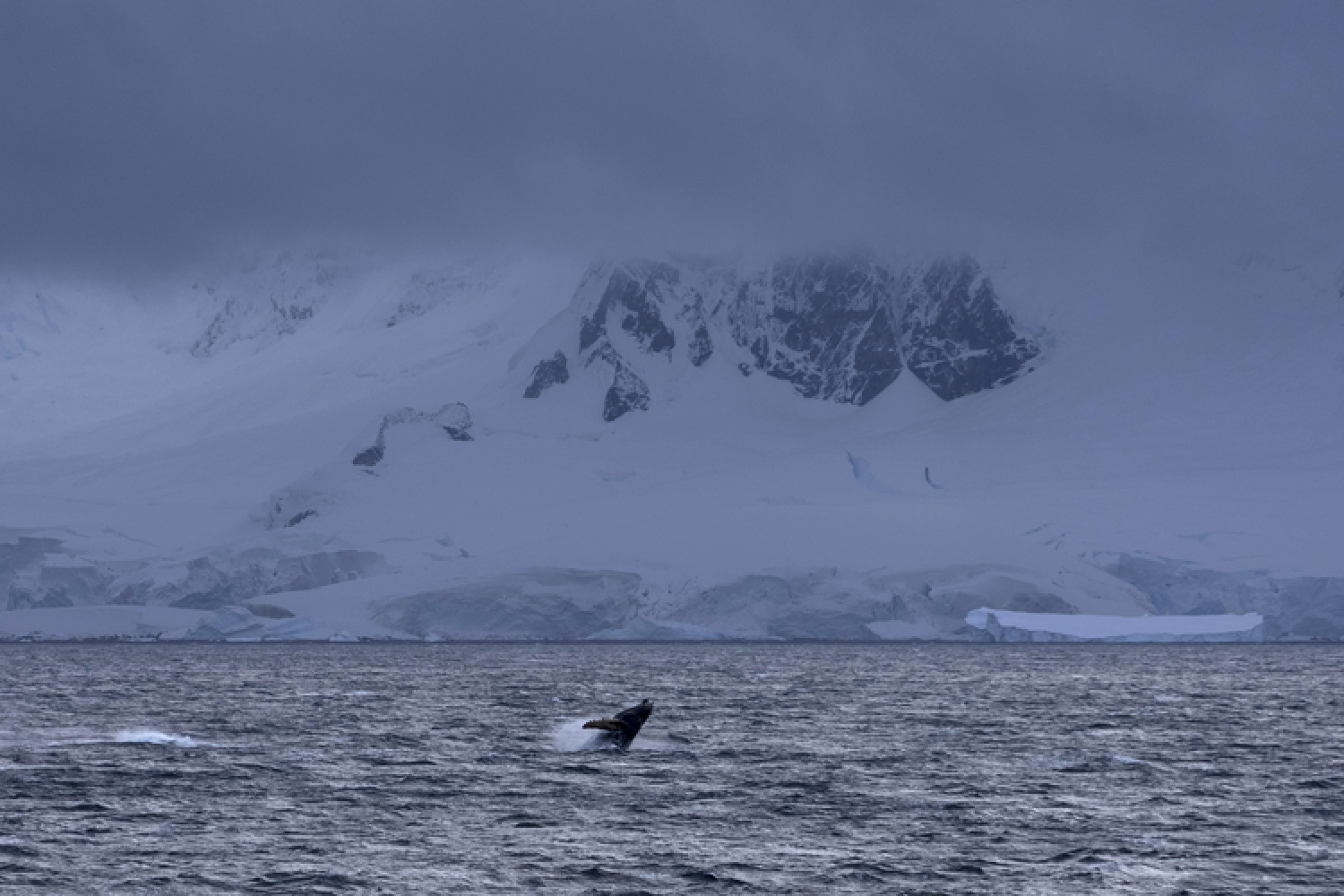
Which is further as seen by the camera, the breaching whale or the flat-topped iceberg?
the flat-topped iceberg

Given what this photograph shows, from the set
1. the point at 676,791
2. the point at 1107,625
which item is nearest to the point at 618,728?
the point at 676,791

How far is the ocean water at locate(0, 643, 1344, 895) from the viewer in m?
30.9

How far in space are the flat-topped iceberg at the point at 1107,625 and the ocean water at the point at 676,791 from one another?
5923 centimetres

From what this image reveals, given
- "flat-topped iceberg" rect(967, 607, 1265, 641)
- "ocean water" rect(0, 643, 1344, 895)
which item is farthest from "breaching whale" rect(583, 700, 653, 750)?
"flat-topped iceberg" rect(967, 607, 1265, 641)

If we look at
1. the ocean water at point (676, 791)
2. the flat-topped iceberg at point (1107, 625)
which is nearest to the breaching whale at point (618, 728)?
the ocean water at point (676, 791)

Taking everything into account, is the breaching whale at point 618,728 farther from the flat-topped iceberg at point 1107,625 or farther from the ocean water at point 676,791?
the flat-topped iceberg at point 1107,625

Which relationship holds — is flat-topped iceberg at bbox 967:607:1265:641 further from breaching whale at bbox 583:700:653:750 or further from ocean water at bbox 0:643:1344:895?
breaching whale at bbox 583:700:653:750

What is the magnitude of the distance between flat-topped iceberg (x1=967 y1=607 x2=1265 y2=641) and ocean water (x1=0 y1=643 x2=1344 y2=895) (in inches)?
2332

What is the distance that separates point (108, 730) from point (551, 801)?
77.2 feet

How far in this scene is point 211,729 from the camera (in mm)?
57812

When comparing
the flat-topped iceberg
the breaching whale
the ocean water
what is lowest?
the ocean water

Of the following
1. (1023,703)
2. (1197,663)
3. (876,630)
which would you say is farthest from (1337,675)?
(876,630)

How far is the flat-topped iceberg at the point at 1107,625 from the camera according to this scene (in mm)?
141500

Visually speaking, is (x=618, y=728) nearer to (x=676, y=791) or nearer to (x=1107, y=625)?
(x=676, y=791)
